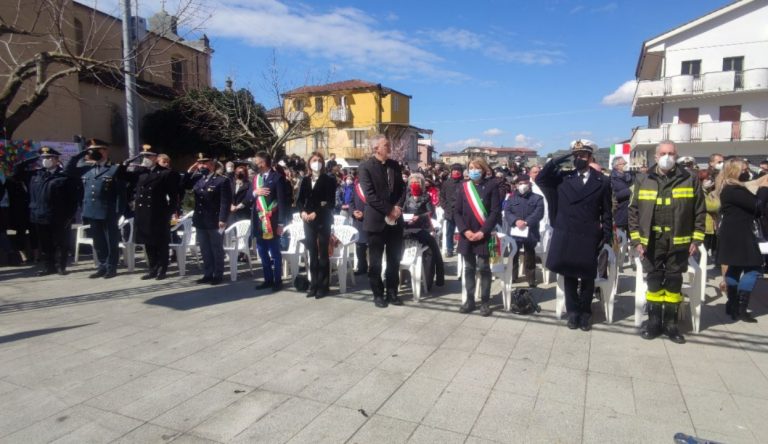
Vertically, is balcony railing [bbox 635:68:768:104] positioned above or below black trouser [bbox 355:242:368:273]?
above

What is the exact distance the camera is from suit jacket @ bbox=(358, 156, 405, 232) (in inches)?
226

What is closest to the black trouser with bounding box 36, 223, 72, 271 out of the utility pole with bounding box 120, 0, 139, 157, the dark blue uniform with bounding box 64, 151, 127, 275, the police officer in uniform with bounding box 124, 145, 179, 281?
the dark blue uniform with bounding box 64, 151, 127, 275

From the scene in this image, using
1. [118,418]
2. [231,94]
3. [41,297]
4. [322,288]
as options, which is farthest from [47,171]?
[231,94]

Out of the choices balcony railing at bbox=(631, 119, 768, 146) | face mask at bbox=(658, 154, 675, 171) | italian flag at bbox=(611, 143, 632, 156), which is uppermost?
balcony railing at bbox=(631, 119, 768, 146)

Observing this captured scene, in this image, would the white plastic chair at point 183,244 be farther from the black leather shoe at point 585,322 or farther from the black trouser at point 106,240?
the black leather shoe at point 585,322

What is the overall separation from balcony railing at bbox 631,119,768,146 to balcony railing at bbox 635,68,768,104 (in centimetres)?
197

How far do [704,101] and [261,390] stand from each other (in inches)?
1399

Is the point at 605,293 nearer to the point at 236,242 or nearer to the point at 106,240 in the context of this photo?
the point at 236,242

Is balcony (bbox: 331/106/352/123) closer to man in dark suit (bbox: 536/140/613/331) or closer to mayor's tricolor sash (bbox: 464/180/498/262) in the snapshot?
mayor's tricolor sash (bbox: 464/180/498/262)

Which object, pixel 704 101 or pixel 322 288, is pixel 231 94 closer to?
pixel 322 288

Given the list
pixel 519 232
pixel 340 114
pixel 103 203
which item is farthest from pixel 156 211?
pixel 340 114

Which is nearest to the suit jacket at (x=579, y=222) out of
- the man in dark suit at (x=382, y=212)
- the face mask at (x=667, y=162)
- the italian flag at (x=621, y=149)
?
the face mask at (x=667, y=162)

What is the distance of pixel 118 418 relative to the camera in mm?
3232

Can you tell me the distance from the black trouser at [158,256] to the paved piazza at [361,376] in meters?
1.61
